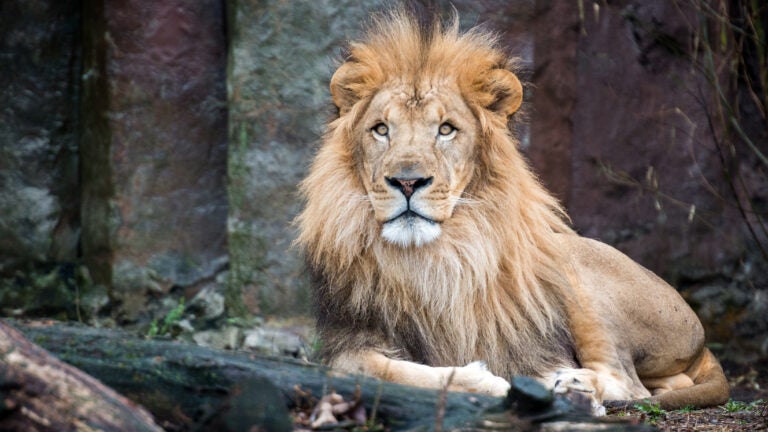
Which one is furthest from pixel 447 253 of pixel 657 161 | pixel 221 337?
pixel 221 337

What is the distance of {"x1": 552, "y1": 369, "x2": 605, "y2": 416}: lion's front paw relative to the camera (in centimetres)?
414

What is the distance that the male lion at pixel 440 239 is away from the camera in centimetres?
425

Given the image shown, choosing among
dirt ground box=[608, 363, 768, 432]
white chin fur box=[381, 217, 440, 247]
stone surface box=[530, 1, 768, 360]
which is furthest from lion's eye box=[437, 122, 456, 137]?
stone surface box=[530, 1, 768, 360]

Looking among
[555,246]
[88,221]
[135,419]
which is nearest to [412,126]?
[555,246]

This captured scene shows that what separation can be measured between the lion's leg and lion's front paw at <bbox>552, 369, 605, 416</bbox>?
0.26m

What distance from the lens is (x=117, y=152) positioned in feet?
20.7

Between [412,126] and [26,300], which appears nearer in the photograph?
[412,126]

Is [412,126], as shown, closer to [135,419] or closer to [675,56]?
[135,419]

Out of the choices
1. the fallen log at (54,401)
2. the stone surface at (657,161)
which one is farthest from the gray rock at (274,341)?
the fallen log at (54,401)

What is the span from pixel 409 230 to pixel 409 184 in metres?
0.20

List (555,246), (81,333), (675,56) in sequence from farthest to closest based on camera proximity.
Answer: (675,56)
(555,246)
(81,333)

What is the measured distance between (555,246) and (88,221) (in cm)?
317

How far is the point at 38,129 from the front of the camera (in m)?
6.55

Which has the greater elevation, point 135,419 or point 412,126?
point 412,126
